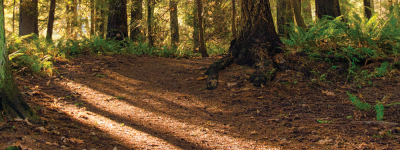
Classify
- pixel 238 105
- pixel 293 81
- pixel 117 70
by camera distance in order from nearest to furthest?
1. pixel 238 105
2. pixel 293 81
3. pixel 117 70

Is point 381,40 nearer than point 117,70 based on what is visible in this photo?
Yes

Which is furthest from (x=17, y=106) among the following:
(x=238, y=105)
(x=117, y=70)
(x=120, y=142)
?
(x=117, y=70)

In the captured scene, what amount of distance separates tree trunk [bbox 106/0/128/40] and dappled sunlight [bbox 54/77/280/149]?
231 inches

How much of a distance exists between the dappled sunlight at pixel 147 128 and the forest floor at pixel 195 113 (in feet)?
0.05

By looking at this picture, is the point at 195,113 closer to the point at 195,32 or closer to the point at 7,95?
Answer: the point at 7,95

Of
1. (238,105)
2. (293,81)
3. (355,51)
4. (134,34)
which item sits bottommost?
(238,105)

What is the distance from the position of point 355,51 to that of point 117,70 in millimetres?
5992

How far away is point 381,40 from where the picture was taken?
6.32 meters

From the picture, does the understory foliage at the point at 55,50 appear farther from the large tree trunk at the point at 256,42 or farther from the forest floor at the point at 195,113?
the large tree trunk at the point at 256,42

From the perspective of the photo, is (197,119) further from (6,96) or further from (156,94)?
(6,96)

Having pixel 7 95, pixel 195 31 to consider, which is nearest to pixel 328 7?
pixel 195 31

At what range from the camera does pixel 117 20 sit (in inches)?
441

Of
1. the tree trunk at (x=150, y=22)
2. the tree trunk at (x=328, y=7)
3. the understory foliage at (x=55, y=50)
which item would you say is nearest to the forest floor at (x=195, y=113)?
the understory foliage at (x=55, y=50)

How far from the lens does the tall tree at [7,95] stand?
3.31 metres
